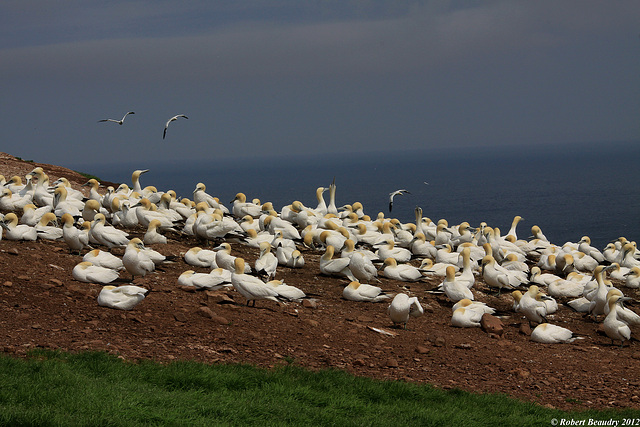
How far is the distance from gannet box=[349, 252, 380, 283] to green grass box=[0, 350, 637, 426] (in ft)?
19.5

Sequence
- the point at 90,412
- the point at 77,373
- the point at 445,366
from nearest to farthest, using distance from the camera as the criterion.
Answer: the point at 90,412 < the point at 77,373 < the point at 445,366

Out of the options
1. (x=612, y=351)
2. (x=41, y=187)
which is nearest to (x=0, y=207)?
(x=41, y=187)

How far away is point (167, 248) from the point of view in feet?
48.1

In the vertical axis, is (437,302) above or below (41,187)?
A: below

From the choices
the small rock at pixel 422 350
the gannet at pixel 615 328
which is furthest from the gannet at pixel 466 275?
the small rock at pixel 422 350

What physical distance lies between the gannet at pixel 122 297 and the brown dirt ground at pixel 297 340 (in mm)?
127

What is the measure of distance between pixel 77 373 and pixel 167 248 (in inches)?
306

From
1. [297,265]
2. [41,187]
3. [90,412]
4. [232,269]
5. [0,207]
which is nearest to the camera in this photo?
[90,412]

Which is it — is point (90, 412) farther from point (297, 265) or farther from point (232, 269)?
point (297, 265)

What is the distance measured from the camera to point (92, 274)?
35.8 ft

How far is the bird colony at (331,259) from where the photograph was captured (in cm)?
1157

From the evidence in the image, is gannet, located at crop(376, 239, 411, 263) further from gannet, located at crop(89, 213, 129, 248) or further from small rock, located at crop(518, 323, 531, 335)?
gannet, located at crop(89, 213, 129, 248)

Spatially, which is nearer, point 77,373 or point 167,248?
point 77,373

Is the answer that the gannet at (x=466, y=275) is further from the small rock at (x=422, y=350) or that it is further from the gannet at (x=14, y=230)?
the gannet at (x=14, y=230)
